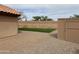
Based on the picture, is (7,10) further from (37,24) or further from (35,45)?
(35,45)

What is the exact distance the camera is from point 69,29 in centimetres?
465

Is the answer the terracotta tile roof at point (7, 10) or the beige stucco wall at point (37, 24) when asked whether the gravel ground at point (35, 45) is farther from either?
the terracotta tile roof at point (7, 10)

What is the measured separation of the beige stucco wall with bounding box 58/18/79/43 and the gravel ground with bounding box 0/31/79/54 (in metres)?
0.11

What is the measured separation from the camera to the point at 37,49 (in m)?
4.54

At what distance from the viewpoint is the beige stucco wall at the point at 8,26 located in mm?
4476

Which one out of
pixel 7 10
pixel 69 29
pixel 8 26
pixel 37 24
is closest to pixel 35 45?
pixel 37 24

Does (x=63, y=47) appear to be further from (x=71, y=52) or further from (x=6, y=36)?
(x=6, y=36)

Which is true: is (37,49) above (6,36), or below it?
below

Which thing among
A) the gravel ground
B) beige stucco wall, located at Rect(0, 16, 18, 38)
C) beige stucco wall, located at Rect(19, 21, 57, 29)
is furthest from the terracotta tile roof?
the gravel ground

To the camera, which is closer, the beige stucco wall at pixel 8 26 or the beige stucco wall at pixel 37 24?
the beige stucco wall at pixel 8 26

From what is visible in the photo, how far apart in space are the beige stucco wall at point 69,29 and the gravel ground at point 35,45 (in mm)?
108

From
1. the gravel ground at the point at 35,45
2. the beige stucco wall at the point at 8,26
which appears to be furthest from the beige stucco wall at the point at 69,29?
the beige stucco wall at the point at 8,26
